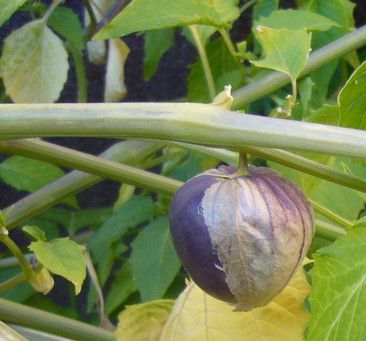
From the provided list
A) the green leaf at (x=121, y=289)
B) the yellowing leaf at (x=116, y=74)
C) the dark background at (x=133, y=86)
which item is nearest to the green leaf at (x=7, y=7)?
the yellowing leaf at (x=116, y=74)

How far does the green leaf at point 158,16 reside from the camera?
461 mm

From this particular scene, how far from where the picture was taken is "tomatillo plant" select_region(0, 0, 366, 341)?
0.31 meters

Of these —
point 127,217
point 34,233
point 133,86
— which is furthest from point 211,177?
point 133,86

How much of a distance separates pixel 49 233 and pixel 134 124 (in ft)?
1.80

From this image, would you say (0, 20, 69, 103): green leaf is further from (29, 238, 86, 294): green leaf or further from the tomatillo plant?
(29, 238, 86, 294): green leaf

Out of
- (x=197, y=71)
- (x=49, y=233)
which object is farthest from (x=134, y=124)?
(x=49, y=233)

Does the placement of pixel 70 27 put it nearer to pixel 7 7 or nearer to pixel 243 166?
pixel 7 7

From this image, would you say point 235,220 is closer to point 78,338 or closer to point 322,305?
point 322,305

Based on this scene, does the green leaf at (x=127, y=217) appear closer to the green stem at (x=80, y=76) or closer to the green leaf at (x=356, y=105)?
the green stem at (x=80, y=76)

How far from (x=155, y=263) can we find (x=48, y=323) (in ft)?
0.50

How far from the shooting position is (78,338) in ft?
1.67

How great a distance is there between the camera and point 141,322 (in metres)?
0.48

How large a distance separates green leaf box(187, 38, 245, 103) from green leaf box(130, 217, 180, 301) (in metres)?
0.11

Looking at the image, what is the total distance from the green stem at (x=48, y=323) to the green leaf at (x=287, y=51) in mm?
205
